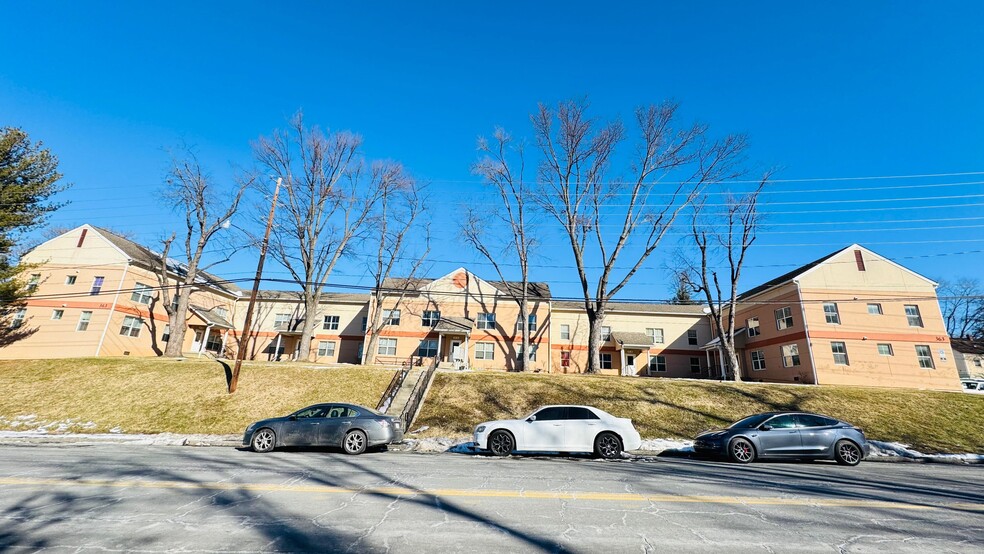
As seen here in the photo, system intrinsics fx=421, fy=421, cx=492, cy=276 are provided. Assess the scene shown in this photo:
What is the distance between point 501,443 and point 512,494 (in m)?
5.72

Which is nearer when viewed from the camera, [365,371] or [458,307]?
[365,371]

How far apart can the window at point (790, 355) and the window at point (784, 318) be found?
4.96 ft

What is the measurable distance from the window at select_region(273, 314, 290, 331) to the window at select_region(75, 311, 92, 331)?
512 inches

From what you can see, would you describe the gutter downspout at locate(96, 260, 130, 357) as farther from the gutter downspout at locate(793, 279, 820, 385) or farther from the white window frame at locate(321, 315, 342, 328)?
the gutter downspout at locate(793, 279, 820, 385)

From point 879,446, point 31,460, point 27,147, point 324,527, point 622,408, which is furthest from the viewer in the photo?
point 27,147

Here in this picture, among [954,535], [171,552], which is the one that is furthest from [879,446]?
[171,552]

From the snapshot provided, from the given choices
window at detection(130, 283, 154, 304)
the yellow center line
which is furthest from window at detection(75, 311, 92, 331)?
the yellow center line

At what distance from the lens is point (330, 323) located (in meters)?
39.8

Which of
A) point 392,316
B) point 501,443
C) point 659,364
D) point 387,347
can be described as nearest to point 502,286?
point 392,316

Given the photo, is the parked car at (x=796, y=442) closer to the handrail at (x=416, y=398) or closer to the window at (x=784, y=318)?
the handrail at (x=416, y=398)

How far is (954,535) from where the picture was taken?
192 inches

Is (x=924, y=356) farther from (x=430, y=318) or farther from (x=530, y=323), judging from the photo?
(x=430, y=318)

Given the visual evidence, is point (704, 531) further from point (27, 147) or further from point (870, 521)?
point (27, 147)

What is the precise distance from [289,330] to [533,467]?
35454 millimetres
